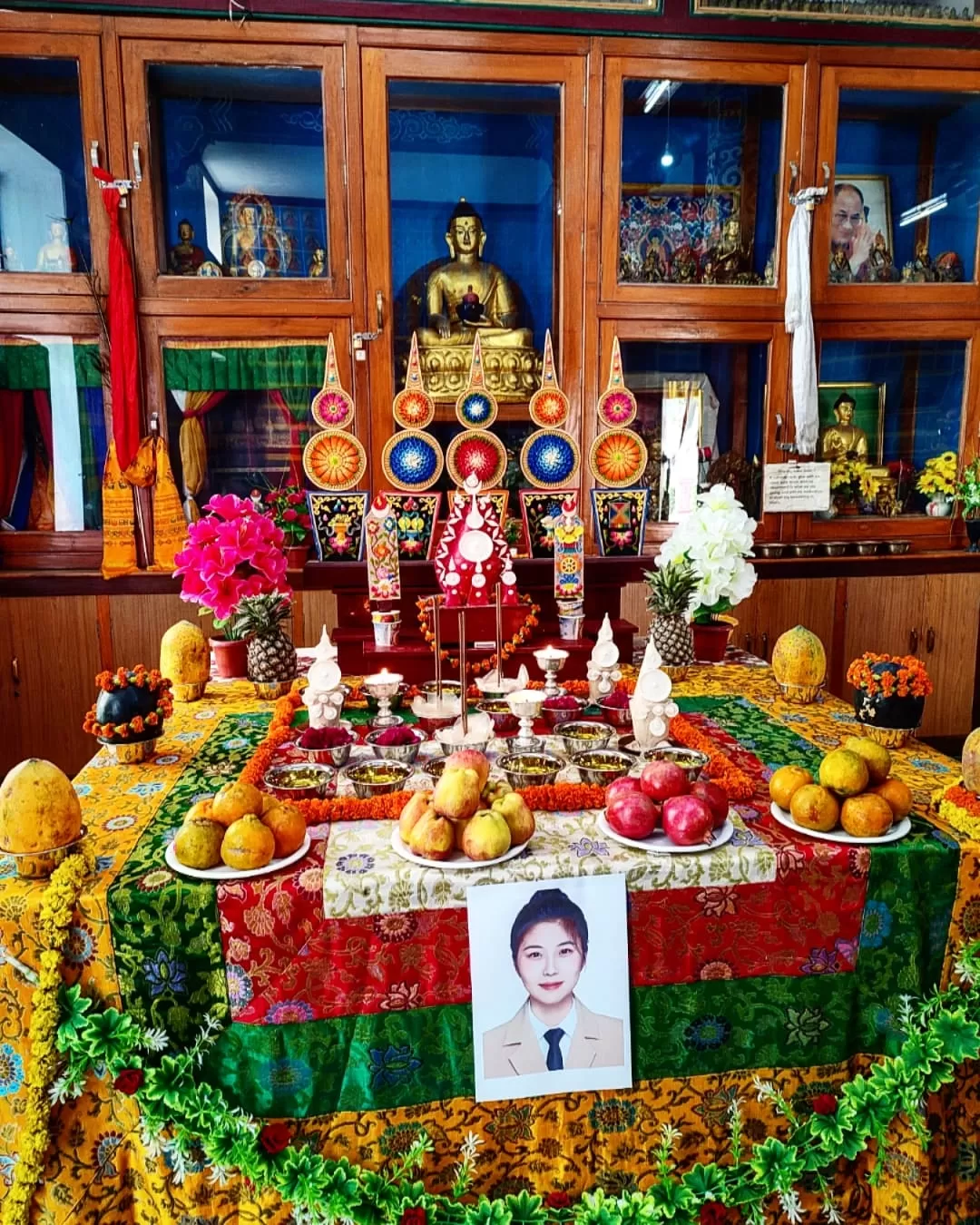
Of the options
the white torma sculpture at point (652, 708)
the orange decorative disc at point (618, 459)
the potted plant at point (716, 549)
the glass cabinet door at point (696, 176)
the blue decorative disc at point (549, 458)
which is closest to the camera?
the white torma sculpture at point (652, 708)

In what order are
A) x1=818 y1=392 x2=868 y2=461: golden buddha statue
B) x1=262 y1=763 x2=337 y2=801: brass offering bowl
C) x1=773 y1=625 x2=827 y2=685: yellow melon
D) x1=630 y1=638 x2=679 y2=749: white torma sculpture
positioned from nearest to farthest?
x1=262 y1=763 x2=337 y2=801: brass offering bowl → x1=630 y1=638 x2=679 y2=749: white torma sculpture → x1=773 y1=625 x2=827 y2=685: yellow melon → x1=818 y1=392 x2=868 y2=461: golden buddha statue

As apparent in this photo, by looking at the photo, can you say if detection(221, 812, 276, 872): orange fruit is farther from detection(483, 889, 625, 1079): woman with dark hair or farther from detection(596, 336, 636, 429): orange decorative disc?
detection(596, 336, 636, 429): orange decorative disc

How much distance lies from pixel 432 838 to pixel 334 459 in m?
1.40

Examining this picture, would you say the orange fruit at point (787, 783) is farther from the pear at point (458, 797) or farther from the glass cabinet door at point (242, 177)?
the glass cabinet door at point (242, 177)

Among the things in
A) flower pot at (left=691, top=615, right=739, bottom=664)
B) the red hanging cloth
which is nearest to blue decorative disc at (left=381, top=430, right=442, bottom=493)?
flower pot at (left=691, top=615, right=739, bottom=664)

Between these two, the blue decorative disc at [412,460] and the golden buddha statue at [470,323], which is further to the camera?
the golden buddha statue at [470,323]

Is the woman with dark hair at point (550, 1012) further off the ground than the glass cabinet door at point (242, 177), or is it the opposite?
the glass cabinet door at point (242, 177)

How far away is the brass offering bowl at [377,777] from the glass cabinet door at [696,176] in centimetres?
259

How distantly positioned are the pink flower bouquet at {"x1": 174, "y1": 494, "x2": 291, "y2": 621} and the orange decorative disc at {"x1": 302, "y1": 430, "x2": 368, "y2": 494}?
1.05 ft

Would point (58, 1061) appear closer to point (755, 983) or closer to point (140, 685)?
point (140, 685)

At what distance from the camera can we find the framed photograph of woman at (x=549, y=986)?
127 centimetres

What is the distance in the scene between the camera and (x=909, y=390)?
3.92 m

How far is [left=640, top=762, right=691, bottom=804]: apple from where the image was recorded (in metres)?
1.41

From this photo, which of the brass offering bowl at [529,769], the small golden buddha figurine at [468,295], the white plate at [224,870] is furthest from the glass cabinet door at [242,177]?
the white plate at [224,870]
